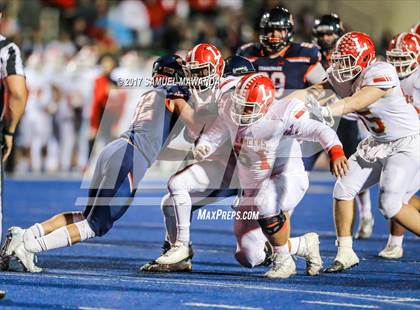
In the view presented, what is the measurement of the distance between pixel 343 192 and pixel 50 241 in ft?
6.05

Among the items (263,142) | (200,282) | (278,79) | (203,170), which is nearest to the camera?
(200,282)

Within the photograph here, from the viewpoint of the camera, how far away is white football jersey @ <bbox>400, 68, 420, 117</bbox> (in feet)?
22.2

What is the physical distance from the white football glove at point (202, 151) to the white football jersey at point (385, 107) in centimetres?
96

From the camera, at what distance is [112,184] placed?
18.9 ft

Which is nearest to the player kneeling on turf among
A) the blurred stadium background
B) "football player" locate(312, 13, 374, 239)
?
"football player" locate(312, 13, 374, 239)

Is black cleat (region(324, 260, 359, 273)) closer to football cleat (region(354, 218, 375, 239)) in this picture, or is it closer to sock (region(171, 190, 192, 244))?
→ sock (region(171, 190, 192, 244))

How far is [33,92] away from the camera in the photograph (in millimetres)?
14281

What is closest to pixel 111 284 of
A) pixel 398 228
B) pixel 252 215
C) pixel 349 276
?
pixel 252 215

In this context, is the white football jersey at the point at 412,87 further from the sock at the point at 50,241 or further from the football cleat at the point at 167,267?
the sock at the point at 50,241

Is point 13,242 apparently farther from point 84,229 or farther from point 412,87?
point 412,87

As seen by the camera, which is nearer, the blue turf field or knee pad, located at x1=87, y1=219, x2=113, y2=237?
the blue turf field

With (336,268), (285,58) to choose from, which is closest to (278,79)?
(285,58)

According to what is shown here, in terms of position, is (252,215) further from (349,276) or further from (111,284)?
(111,284)

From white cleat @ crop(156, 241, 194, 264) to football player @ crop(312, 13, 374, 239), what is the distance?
2.02 meters
